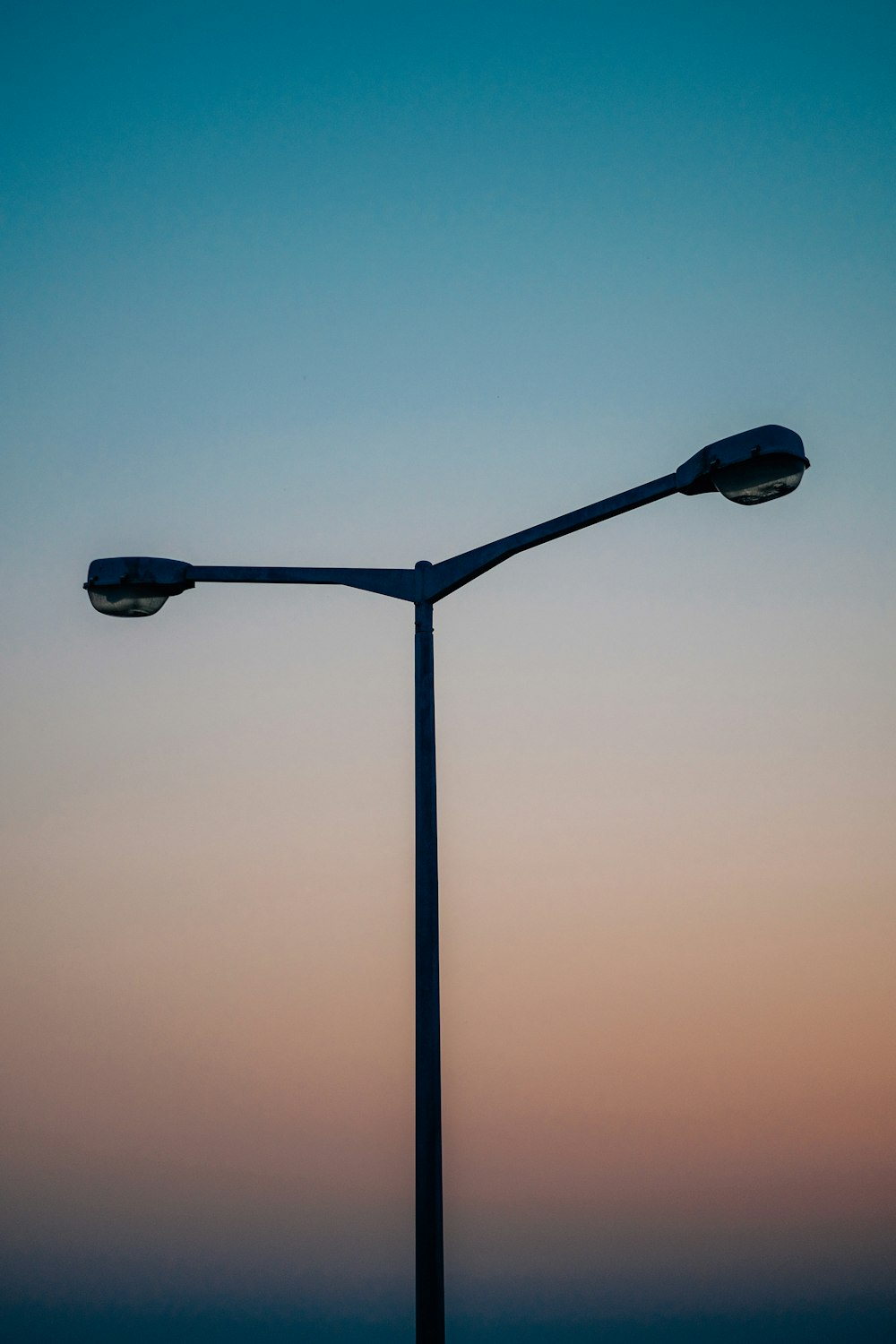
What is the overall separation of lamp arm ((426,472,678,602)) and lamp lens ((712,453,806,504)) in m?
0.30

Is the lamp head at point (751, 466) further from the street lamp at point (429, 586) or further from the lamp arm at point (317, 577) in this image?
the lamp arm at point (317, 577)

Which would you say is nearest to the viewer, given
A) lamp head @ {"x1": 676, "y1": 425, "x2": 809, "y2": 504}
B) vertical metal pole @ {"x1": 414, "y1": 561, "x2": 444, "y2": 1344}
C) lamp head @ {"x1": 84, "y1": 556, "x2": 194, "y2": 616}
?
vertical metal pole @ {"x1": 414, "y1": 561, "x2": 444, "y2": 1344}

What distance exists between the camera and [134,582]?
7.08 meters

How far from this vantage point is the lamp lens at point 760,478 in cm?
606

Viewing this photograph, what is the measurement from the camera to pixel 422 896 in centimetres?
570

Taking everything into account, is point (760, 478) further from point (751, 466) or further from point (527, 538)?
point (527, 538)

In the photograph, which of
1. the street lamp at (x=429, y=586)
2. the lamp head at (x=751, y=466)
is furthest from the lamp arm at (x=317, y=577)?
the lamp head at (x=751, y=466)

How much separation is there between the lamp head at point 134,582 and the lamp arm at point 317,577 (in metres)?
0.18

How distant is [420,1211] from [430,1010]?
3.14 ft

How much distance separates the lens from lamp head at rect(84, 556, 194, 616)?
704 cm

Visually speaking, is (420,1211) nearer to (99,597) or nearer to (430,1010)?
(430,1010)

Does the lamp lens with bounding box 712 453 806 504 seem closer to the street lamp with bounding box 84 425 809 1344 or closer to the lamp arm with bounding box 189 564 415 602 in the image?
the street lamp with bounding box 84 425 809 1344

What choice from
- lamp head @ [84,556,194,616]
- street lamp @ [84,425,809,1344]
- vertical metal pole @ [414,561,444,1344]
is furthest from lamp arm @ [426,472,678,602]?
lamp head @ [84,556,194,616]

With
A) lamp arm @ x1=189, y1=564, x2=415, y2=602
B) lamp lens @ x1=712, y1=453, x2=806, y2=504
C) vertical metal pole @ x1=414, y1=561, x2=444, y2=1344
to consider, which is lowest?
vertical metal pole @ x1=414, y1=561, x2=444, y2=1344
